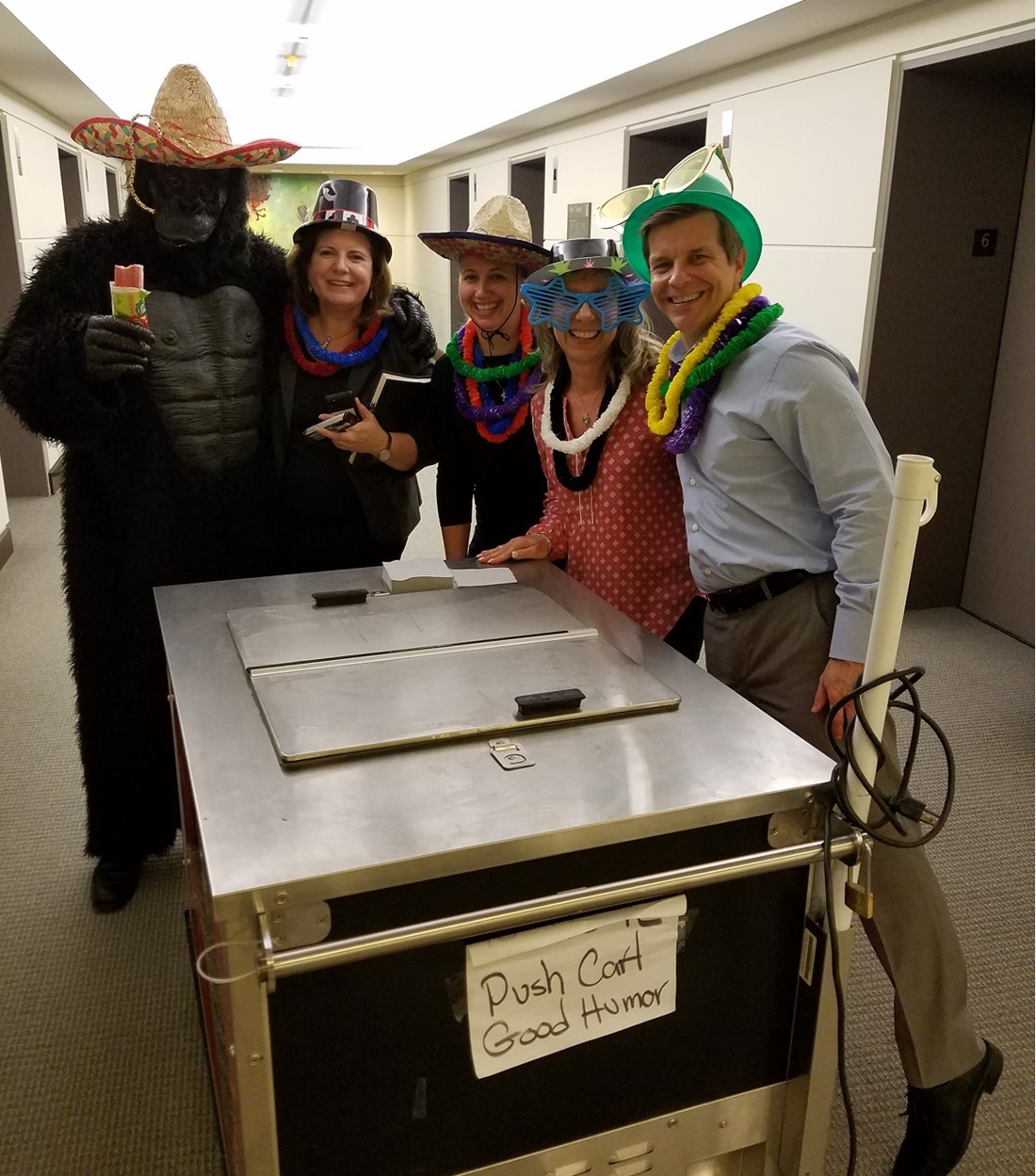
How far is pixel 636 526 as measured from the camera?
1.75m

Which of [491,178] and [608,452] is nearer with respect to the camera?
[608,452]

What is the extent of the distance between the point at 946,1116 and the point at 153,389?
5.74 feet

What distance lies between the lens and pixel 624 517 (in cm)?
174

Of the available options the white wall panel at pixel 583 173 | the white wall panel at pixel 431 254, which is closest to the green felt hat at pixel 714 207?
the white wall panel at pixel 583 173

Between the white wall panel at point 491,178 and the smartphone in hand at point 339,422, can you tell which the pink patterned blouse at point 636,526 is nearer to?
the smartphone in hand at point 339,422

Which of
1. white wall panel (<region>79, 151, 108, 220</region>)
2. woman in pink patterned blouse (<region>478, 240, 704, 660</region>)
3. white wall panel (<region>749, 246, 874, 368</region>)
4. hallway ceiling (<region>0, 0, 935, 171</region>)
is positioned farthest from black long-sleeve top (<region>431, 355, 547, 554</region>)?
white wall panel (<region>79, 151, 108, 220</region>)

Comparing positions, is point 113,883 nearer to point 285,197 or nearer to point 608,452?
point 608,452

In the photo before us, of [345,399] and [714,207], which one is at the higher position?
[714,207]

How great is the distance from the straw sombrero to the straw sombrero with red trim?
0.37 m

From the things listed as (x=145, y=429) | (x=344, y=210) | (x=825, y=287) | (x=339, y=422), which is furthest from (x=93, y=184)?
(x=339, y=422)

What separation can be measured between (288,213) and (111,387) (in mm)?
10819

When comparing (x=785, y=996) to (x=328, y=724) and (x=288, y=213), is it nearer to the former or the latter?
(x=328, y=724)

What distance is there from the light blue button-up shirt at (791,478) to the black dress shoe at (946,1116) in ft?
2.01

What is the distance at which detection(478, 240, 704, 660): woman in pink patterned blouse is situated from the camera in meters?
1.69
